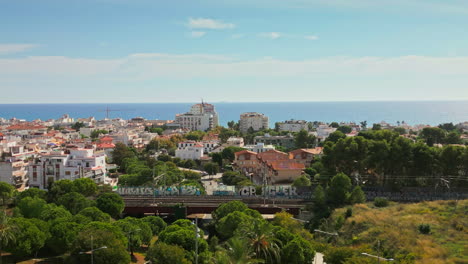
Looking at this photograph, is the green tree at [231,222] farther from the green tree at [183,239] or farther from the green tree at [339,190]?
the green tree at [339,190]

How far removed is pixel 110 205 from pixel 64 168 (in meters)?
28.1

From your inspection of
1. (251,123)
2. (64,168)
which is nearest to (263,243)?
(64,168)

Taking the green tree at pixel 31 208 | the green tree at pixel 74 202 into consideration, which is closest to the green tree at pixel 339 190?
the green tree at pixel 74 202

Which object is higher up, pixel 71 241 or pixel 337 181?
pixel 337 181

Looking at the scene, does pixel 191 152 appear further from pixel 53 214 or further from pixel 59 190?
pixel 53 214

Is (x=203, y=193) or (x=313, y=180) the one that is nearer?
(x=203, y=193)

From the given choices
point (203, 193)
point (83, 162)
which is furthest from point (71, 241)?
point (83, 162)

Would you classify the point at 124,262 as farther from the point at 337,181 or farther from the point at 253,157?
the point at 253,157

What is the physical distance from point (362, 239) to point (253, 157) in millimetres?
49596

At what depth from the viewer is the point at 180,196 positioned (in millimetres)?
63438

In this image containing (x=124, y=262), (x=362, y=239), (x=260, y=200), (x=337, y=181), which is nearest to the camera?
(x=124, y=262)

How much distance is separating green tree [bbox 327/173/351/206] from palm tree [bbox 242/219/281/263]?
68.5 ft

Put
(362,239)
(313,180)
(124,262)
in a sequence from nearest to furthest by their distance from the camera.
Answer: (124,262)
(362,239)
(313,180)

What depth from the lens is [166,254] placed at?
117 feet
